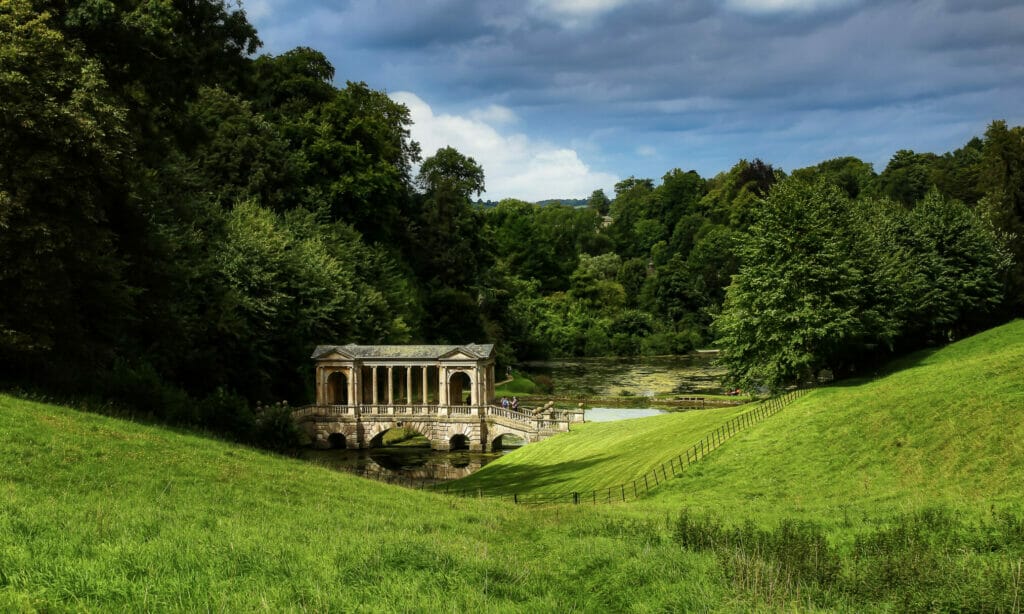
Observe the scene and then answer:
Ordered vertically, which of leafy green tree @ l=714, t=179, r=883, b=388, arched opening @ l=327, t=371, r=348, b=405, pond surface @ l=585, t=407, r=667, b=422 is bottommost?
pond surface @ l=585, t=407, r=667, b=422

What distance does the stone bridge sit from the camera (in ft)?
176

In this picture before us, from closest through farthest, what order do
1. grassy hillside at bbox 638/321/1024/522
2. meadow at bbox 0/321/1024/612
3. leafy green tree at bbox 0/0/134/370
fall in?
meadow at bbox 0/321/1024/612 < grassy hillside at bbox 638/321/1024/522 < leafy green tree at bbox 0/0/134/370

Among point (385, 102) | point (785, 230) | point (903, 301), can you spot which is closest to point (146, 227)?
point (785, 230)

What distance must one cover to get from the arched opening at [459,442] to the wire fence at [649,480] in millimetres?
19318

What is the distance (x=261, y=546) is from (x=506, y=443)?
158 feet

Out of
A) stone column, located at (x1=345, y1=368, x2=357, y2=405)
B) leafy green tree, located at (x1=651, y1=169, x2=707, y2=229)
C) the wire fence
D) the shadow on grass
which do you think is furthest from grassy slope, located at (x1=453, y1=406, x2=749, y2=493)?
leafy green tree, located at (x1=651, y1=169, x2=707, y2=229)

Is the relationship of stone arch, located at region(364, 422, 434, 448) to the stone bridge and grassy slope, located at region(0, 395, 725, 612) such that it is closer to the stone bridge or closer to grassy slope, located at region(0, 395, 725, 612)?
the stone bridge

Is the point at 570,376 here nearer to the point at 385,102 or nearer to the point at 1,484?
the point at 385,102

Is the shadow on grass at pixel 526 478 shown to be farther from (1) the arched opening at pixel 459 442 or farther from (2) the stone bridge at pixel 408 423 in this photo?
(1) the arched opening at pixel 459 442

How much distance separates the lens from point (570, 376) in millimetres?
96375

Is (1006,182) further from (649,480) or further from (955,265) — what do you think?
(649,480)

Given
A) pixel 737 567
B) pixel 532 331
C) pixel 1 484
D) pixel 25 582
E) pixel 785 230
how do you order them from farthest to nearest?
1. pixel 532 331
2. pixel 785 230
3. pixel 1 484
4. pixel 737 567
5. pixel 25 582

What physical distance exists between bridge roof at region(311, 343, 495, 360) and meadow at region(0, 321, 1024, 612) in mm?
28064

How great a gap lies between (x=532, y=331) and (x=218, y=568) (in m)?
111
